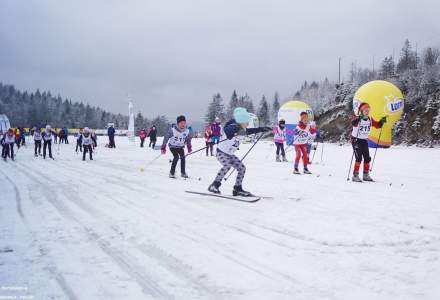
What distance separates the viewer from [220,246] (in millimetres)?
4023

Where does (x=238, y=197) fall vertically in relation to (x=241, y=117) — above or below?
below

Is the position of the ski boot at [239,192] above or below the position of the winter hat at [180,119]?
below

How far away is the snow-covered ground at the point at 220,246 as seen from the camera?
2.98m

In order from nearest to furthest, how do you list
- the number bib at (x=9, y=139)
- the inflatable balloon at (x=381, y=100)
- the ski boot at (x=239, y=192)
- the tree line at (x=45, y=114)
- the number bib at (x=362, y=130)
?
1. the ski boot at (x=239, y=192)
2. the number bib at (x=362, y=130)
3. the number bib at (x=9, y=139)
4. the inflatable balloon at (x=381, y=100)
5. the tree line at (x=45, y=114)

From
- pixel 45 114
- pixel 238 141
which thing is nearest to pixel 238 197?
pixel 238 141

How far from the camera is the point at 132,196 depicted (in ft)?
23.7

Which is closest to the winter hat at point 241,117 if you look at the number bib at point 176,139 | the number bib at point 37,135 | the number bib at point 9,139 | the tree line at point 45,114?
the number bib at point 176,139

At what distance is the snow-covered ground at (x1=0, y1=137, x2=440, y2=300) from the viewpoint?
2.98 m

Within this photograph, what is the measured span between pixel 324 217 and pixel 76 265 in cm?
371

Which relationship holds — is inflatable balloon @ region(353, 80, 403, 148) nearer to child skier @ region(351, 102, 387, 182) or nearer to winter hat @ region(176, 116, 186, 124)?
child skier @ region(351, 102, 387, 182)

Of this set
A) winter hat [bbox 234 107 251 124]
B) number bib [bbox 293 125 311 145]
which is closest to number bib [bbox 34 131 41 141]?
number bib [bbox 293 125 311 145]

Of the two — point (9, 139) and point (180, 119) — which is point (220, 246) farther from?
point (9, 139)

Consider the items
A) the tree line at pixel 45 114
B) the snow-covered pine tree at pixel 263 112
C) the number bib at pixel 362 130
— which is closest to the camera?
the number bib at pixel 362 130

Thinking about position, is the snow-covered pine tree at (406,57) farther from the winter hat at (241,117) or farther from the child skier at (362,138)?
the winter hat at (241,117)
